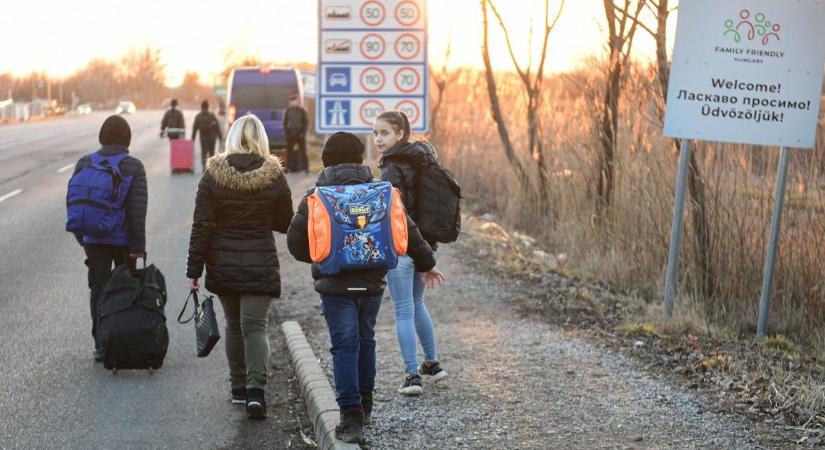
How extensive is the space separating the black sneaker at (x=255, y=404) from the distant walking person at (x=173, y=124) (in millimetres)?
19245

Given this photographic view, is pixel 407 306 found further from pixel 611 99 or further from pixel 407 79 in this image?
pixel 407 79

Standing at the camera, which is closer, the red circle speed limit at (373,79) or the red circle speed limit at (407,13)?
the red circle speed limit at (407,13)

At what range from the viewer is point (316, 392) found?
636 cm

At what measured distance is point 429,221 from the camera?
20.4ft

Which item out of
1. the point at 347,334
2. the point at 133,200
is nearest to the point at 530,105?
the point at 133,200

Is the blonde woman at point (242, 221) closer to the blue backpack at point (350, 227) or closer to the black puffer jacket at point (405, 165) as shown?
the black puffer jacket at point (405, 165)

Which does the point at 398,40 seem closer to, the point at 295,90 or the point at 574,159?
the point at 574,159

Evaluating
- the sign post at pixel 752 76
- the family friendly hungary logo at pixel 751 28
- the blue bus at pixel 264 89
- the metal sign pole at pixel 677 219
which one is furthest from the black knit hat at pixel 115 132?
A: the blue bus at pixel 264 89

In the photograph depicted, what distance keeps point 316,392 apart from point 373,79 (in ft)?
36.2

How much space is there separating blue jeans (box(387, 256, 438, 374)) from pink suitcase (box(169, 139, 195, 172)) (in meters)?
18.8

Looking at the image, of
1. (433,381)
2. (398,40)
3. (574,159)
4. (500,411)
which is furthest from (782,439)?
(398,40)

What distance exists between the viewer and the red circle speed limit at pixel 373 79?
16875mm

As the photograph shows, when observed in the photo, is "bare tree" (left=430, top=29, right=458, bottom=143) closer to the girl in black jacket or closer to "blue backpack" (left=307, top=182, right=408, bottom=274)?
the girl in black jacket

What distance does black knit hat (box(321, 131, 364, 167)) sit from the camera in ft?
17.9
